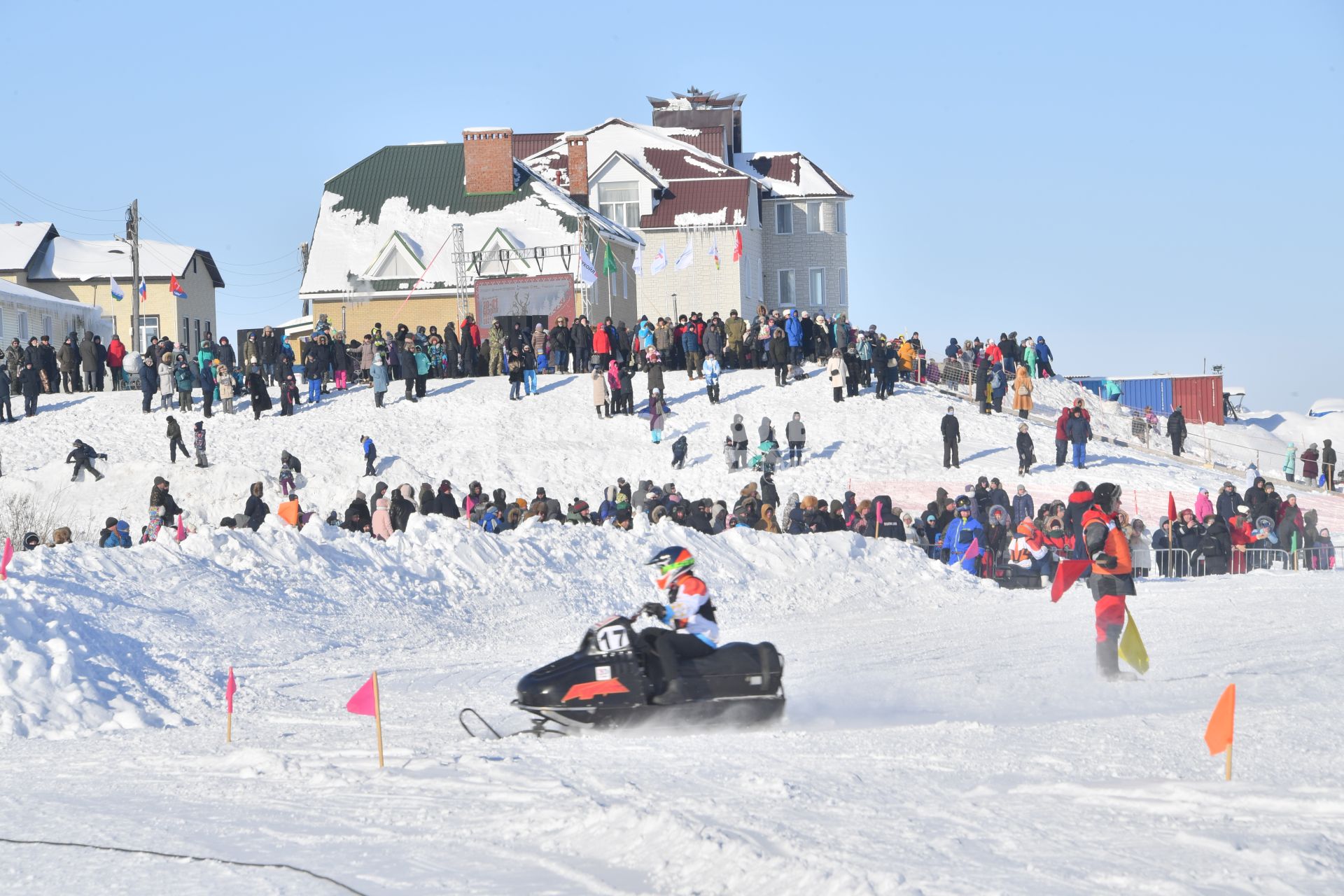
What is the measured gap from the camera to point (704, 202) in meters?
57.8

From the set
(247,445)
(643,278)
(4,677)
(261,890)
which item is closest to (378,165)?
(643,278)

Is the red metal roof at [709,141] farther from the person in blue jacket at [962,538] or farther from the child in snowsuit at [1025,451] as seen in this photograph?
the person in blue jacket at [962,538]

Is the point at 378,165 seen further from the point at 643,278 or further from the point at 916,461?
the point at 916,461

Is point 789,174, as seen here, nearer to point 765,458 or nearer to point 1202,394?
point 1202,394

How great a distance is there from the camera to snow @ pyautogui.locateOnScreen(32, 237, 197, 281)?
53.2 metres

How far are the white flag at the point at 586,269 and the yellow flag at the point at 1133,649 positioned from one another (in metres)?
29.3

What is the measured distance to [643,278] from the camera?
58.5 m

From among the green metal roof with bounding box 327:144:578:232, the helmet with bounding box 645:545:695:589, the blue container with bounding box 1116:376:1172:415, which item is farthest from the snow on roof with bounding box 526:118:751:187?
the helmet with bounding box 645:545:695:589

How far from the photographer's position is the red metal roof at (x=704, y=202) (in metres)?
57.4

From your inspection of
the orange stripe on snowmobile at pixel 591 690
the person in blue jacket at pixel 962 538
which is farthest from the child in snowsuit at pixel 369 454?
the orange stripe on snowmobile at pixel 591 690

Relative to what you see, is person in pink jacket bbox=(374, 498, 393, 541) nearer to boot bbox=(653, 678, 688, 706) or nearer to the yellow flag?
boot bbox=(653, 678, 688, 706)

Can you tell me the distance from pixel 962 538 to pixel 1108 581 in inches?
368

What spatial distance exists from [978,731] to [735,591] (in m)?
10.1

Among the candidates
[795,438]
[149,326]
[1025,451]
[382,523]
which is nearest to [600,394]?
[795,438]
